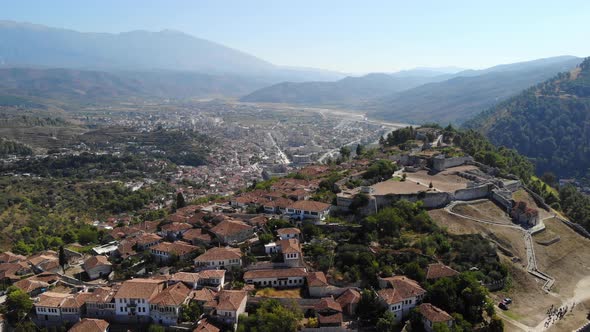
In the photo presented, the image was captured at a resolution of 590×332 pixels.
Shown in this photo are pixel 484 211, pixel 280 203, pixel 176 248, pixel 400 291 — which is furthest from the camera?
pixel 484 211

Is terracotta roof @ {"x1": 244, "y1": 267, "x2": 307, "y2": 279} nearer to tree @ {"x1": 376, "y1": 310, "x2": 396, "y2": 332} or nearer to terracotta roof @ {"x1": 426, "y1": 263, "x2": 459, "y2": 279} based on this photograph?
tree @ {"x1": 376, "y1": 310, "x2": 396, "y2": 332}

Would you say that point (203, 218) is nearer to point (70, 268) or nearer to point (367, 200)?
point (70, 268)

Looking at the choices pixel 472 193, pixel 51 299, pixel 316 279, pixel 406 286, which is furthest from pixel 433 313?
pixel 51 299

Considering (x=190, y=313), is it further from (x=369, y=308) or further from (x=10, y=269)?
(x=10, y=269)

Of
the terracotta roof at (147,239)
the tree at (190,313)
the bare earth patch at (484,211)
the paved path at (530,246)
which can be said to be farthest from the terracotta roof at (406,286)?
the terracotta roof at (147,239)

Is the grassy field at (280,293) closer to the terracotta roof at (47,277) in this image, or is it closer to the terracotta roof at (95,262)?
the terracotta roof at (95,262)

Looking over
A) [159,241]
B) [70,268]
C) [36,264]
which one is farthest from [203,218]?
[36,264]

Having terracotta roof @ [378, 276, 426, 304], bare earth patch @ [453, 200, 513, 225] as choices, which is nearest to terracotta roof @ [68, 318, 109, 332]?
terracotta roof @ [378, 276, 426, 304]
